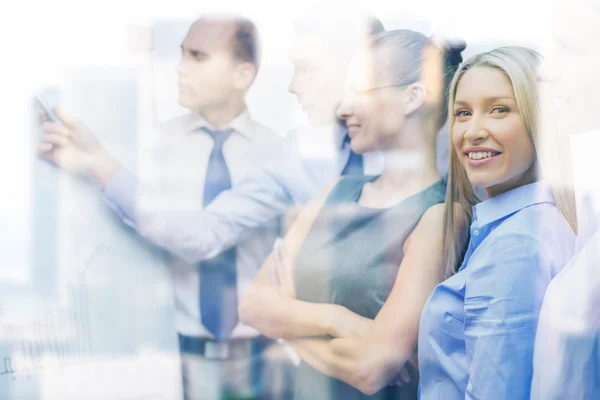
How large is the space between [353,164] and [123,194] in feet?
2.28

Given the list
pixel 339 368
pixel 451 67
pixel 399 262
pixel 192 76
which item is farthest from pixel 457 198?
pixel 192 76

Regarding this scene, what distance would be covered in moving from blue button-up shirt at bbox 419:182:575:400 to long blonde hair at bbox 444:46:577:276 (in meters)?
0.04

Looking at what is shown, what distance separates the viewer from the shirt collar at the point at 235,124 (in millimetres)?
1878

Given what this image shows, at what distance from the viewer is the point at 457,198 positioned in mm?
1826

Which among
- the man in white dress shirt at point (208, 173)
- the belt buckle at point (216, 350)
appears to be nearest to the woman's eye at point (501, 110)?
the man in white dress shirt at point (208, 173)

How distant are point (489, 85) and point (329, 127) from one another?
47 centimetres

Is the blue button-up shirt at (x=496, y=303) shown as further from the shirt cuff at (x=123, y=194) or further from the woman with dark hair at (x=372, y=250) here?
the shirt cuff at (x=123, y=194)

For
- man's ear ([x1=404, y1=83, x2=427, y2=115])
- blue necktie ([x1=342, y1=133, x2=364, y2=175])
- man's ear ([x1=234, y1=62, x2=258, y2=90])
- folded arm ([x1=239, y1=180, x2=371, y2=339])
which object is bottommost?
folded arm ([x1=239, y1=180, x2=371, y2=339])

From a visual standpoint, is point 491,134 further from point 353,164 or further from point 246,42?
point 246,42

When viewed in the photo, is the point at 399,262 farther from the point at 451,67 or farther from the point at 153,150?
the point at 153,150

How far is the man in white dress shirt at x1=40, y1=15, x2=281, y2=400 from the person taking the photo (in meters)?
1.84

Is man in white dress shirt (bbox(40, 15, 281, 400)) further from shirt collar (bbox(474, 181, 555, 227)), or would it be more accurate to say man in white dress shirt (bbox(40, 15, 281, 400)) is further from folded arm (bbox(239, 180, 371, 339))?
shirt collar (bbox(474, 181, 555, 227))

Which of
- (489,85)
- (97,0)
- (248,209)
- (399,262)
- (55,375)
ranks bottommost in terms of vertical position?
(55,375)

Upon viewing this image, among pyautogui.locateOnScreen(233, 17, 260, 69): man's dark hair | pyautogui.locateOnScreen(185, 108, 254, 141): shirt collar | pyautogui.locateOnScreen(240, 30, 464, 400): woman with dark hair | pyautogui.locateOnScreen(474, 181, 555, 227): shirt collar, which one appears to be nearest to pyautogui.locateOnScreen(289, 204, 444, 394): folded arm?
pyautogui.locateOnScreen(240, 30, 464, 400): woman with dark hair
